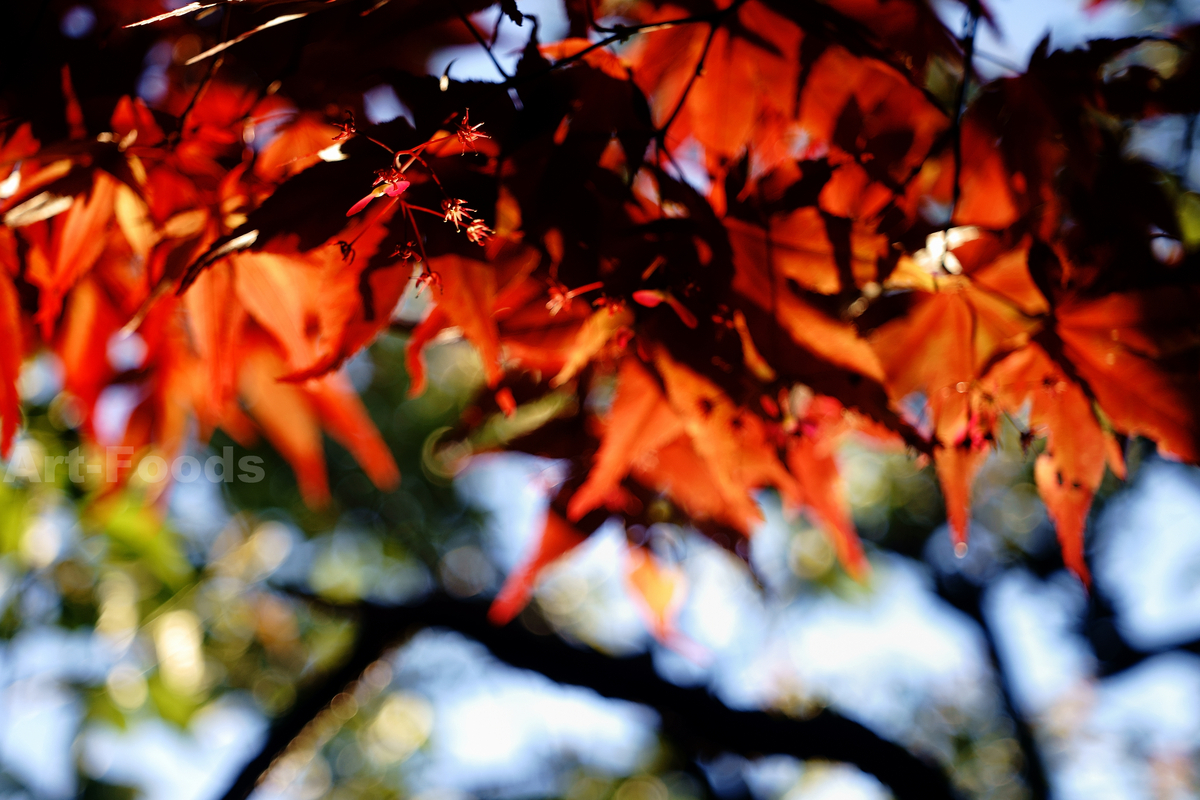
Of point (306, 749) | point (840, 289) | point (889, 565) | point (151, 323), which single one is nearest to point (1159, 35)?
point (840, 289)

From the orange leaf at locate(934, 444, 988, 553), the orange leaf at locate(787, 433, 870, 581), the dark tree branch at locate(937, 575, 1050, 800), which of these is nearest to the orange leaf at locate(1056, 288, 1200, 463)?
the orange leaf at locate(934, 444, 988, 553)

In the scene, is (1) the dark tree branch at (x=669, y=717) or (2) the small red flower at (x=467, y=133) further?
(1) the dark tree branch at (x=669, y=717)

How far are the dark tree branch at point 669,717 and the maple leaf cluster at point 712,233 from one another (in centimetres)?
59

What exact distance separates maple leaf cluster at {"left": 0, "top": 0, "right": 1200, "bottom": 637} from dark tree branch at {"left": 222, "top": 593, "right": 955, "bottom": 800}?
1.92ft

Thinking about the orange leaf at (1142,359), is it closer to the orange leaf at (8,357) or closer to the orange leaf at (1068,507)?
the orange leaf at (1068,507)

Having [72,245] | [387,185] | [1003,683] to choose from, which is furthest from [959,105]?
[1003,683]

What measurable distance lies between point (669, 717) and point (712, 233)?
0.97 m

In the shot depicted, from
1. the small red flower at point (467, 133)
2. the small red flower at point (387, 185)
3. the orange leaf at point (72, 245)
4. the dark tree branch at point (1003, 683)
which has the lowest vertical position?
the dark tree branch at point (1003, 683)

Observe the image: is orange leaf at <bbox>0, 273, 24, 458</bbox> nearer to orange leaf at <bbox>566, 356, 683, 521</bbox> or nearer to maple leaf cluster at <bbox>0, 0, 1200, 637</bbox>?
maple leaf cluster at <bbox>0, 0, 1200, 637</bbox>

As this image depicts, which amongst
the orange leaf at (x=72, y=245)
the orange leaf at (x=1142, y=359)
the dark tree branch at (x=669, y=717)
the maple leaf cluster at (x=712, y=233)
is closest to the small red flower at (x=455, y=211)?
the maple leaf cluster at (x=712, y=233)

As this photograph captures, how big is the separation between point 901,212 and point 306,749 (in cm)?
150

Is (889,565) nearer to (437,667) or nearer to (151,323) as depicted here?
(437,667)

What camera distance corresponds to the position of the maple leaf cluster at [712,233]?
53 cm

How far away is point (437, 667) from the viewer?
4230mm
